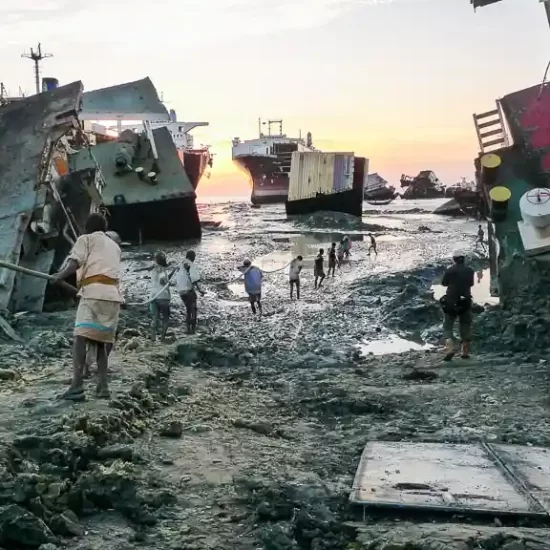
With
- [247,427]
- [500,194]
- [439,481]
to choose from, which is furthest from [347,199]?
[439,481]

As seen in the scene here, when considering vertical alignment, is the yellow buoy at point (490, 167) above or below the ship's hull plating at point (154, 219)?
above

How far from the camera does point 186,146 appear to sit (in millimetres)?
42500

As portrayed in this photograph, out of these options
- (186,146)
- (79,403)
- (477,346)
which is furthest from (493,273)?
(186,146)

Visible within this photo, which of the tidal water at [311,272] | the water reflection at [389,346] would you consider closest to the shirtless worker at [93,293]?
the water reflection at [389,346]

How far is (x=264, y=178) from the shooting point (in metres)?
65.6

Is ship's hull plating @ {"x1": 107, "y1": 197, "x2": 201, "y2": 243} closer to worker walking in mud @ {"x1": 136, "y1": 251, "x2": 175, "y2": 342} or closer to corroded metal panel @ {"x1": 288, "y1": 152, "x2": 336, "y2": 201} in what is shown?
worker walking in mud @ {"x1": 136, "y1": 251, "x2": 175, "y2": 342}

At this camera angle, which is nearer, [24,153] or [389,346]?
[389,346]

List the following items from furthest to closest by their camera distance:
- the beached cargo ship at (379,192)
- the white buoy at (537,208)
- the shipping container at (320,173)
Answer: the beached cargo ship at (379,192), the shipping container at (320,173), the white buoy at (537,208)

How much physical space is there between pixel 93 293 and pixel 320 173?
40.4 m

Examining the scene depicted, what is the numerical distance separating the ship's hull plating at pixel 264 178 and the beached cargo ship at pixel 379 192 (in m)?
17.2

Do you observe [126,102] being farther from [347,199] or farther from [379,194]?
[379,194]

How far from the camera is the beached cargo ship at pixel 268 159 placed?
61.6 m

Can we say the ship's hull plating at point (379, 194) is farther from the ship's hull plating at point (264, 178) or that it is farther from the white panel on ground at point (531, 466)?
the white panel on ground at point (531, 466)

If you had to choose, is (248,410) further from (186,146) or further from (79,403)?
(186,146)
